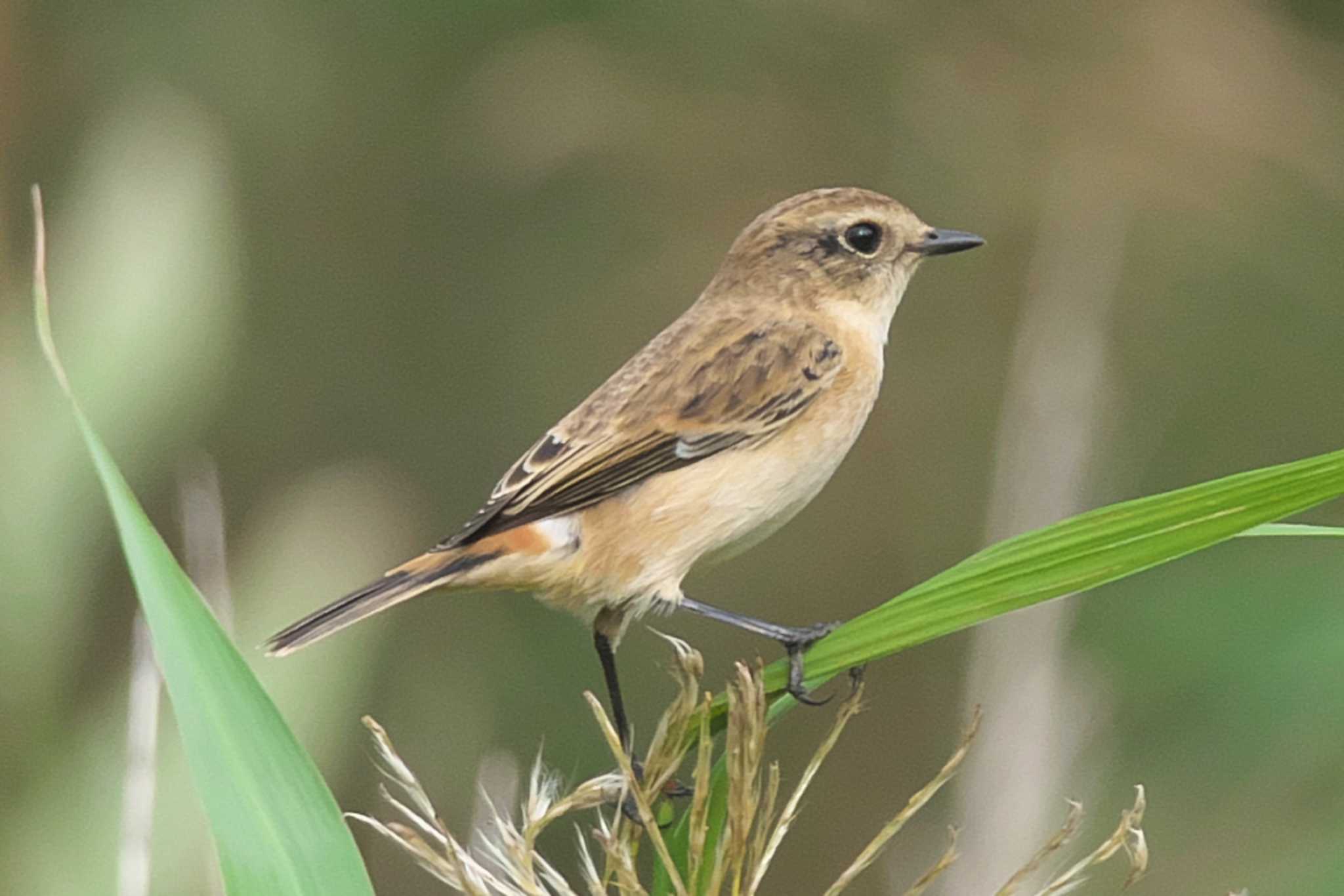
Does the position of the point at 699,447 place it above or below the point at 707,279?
below

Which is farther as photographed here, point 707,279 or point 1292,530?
point 707,279

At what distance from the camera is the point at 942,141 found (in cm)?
524

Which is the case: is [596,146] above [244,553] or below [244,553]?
above

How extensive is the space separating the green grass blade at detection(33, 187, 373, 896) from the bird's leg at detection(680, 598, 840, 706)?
2.37 ft

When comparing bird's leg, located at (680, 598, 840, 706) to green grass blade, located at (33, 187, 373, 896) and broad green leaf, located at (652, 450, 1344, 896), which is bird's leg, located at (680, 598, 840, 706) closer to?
broad green leaf, located at (652, 450, 1344, 896)

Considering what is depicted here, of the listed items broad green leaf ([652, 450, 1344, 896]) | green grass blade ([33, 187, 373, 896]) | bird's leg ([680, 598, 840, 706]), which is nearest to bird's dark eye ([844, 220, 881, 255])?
bird's leg ([680, 598, 840, 706])

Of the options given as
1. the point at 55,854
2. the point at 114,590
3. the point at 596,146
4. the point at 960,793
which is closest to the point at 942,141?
the point at 596,146

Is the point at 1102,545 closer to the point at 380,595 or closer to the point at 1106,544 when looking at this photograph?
the point at 1106,544

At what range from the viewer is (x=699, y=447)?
3275 mm

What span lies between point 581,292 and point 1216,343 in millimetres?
2153

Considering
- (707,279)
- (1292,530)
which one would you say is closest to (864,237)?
(707,279)

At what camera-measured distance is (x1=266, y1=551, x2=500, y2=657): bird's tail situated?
260 cm

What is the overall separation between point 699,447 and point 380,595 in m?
0.81

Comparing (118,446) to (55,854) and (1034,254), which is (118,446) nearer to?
(55,854)
